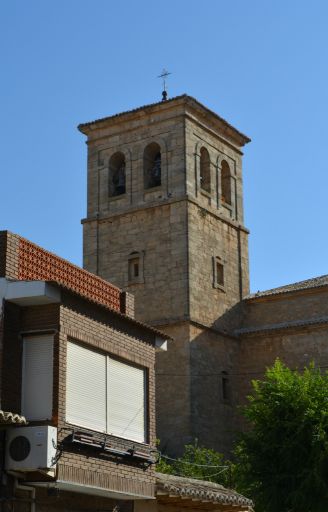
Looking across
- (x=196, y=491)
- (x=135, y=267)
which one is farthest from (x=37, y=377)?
(x=135, y=267)

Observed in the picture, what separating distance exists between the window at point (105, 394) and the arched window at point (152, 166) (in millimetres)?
21437

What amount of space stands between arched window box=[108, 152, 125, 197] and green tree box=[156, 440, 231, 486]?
1122 cm

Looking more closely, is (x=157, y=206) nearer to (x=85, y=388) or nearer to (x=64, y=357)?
(x=85, y=388)

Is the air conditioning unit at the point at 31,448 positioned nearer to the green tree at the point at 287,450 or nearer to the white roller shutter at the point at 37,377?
the white roller shutter at the point at 37,377

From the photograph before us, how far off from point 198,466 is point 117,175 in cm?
1433

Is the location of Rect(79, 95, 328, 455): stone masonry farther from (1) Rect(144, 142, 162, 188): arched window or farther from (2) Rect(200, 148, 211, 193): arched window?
(1) Rect(144, 142, 162, 188): arched window

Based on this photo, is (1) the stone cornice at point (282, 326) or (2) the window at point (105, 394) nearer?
(2) the window at point (105, 394)

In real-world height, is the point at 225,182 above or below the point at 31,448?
above

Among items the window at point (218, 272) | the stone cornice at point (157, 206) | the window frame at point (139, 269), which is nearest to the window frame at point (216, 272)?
the window at point (218, 272)

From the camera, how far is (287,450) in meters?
22.7

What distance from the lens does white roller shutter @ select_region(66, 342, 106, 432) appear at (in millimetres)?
14812

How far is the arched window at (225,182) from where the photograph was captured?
130ft

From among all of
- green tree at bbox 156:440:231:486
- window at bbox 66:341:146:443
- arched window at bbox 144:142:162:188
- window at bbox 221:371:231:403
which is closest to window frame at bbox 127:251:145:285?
arched window at bbox 144:142:162:188

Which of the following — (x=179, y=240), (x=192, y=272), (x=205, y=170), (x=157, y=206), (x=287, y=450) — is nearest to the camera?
(x=287, y=450)
